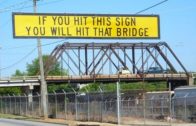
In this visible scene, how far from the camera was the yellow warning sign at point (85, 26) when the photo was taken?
102 ft

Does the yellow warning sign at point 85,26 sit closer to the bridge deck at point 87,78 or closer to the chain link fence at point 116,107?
the chain link fence at point 116,107

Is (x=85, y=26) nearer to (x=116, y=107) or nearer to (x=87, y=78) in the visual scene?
(x=116, y=107)

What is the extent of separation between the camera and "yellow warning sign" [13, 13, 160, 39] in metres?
31.1

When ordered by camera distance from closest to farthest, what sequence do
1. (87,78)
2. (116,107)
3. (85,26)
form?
(85,26), (116,107), (87,78)

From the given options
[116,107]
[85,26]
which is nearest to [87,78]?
[116,107]

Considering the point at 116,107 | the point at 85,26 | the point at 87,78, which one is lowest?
the point at 87,78

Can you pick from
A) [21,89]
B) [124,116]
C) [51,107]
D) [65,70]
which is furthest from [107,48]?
[124,116]

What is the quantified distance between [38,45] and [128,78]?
103 metres

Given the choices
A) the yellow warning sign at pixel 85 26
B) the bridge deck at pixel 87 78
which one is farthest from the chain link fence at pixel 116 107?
the bridge deck at pixel 87 78

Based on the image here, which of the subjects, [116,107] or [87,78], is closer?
[116,107]

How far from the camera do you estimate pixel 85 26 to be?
1273 inches

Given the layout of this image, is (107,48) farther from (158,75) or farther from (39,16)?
(39,16)

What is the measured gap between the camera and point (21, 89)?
431ft

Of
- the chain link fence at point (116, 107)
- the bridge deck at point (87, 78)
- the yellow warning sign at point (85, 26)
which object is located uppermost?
the yellow warning sign at point (85, 26)
